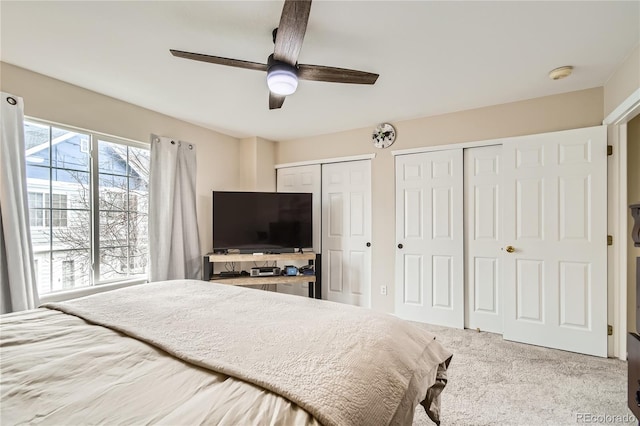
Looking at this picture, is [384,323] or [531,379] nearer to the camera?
[384,323]

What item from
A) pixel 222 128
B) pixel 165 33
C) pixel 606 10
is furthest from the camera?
pixel 222 128

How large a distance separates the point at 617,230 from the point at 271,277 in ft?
11.6

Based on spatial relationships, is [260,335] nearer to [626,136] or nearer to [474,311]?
[474,311]

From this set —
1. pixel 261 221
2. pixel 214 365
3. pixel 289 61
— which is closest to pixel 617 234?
pixel 289 61

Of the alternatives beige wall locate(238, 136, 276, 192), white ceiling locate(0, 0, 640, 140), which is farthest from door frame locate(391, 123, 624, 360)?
beige wall locate(238, 136, 276, 192)

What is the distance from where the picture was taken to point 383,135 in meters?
3.68

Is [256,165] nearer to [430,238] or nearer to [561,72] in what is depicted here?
[430,238]

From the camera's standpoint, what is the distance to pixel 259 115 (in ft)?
11.1

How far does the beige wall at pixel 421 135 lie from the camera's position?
2.77m

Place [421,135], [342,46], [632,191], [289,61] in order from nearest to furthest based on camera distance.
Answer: [289,61] < [342,46] < [632,191] < [421,135]

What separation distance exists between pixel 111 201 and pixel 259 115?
1.84 m

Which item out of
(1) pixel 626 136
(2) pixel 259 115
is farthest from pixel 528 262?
(2) pixel 259 115

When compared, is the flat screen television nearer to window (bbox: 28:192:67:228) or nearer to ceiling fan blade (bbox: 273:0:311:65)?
window (bbox: 28:192:67:228)

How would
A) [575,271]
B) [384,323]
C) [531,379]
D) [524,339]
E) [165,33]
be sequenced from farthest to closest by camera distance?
[524,339] → [575,271] → [531,379] → [165,33] → [384,323]
